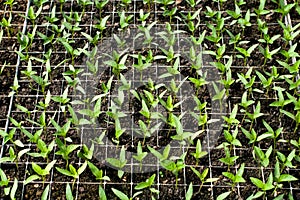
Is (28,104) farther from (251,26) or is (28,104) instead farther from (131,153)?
(251,26)

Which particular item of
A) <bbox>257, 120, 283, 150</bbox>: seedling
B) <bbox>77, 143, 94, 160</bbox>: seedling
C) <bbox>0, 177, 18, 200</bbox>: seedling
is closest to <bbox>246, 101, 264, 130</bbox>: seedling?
<bbox>257, 120, 283, 150</bbox>: seedling

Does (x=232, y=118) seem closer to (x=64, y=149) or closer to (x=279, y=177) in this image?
(x=279, y=177)

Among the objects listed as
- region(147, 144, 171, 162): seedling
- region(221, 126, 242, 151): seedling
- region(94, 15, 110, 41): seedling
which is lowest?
region(147, 144, 171, 162): seedling

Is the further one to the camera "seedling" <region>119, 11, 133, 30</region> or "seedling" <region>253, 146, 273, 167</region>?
"seedling" <region>119, 11, 133, 30</region>

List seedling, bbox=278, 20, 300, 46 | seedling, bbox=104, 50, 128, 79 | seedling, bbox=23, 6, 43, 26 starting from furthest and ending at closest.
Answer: seedling, bbox=23, 6, 43, 26 → seedling, bbox=278, 20, 300, 46 → seedling, bbox=104, 50, 128, 79

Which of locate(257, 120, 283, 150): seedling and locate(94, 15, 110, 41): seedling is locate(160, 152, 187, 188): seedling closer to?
locate(257, 120, 283, 150): seedling

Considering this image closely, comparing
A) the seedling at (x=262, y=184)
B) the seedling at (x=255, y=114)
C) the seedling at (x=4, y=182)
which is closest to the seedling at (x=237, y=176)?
the seedling at (x=262, y=184)

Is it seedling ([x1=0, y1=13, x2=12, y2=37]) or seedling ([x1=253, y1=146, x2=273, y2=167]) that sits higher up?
seedling ([x1=0, y1=13, x2=12, y2=37])

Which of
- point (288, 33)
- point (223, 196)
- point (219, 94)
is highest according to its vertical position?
point (288, 33)

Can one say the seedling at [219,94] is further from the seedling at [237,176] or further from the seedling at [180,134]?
the seedling at [237,176]

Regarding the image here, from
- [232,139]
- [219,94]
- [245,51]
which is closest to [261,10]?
[245,51]

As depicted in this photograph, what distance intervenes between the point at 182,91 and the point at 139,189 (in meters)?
0.63

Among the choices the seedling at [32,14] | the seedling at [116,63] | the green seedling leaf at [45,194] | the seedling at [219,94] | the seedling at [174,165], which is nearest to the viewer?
the green seedling leaf at [45,194]

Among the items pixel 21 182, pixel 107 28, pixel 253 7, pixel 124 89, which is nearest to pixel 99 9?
pixel 107 28
